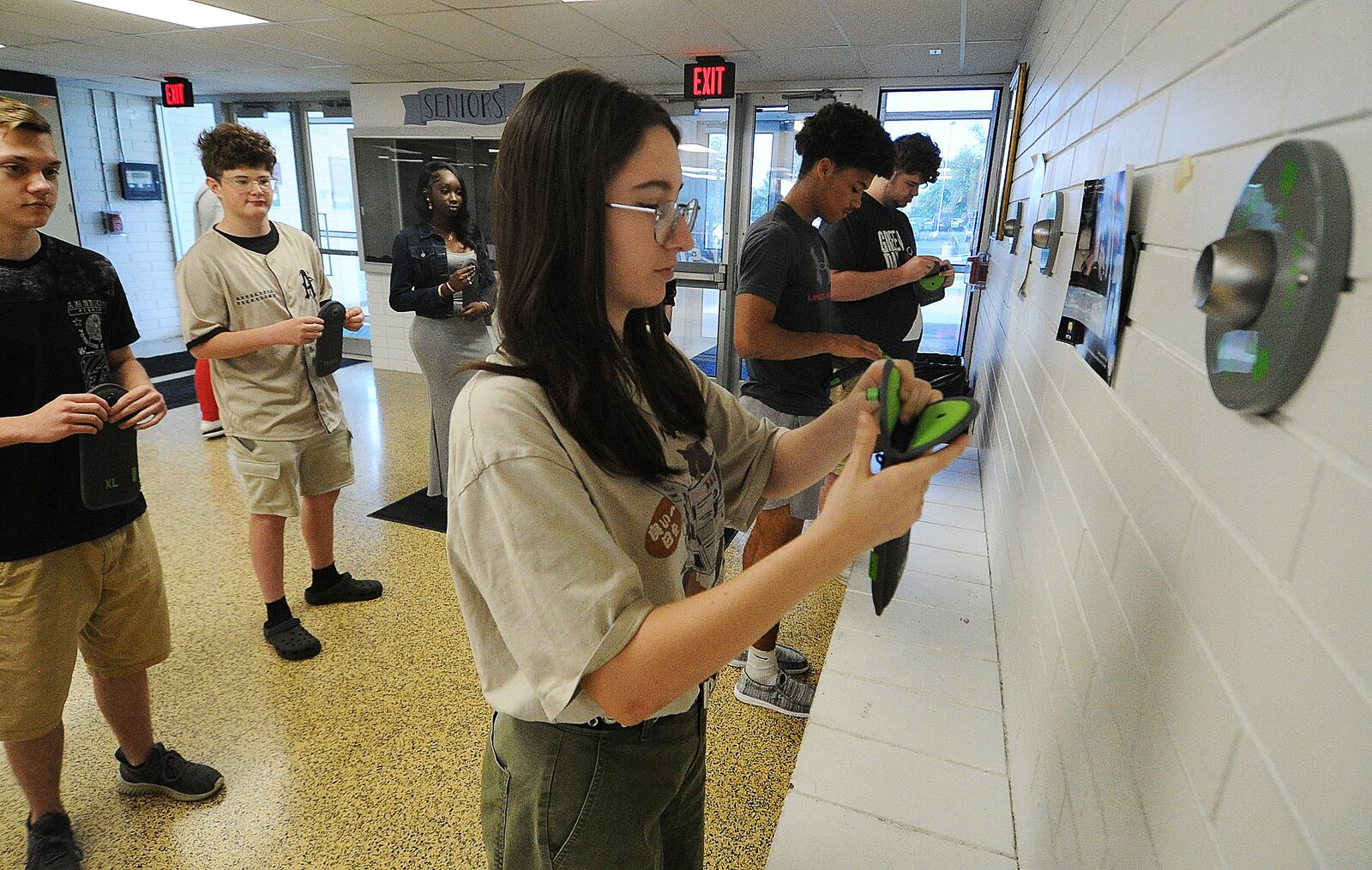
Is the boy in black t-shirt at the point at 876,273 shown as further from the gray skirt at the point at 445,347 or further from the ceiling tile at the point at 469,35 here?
the ceiling tile at the point at 469,35

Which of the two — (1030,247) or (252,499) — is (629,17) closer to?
(1030,247)

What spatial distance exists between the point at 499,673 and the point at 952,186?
5.49 metres

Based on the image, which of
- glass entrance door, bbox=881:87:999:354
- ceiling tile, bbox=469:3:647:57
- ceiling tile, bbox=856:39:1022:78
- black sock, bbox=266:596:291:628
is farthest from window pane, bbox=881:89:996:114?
black sock, bbox=266:596:291:628

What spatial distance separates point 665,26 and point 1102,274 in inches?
141

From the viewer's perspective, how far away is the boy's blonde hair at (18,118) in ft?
4.89

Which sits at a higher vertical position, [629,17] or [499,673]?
[629,17]

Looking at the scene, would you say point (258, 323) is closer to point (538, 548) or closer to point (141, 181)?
point (538, 548)

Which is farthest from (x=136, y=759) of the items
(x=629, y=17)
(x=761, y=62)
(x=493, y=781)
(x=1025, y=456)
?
(x=761, y=62)

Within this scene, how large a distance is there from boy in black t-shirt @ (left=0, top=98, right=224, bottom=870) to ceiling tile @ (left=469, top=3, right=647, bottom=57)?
2.88 meters

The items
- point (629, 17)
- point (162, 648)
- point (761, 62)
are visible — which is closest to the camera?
point (162, 648)

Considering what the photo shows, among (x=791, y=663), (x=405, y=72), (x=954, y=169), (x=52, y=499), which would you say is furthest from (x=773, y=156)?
(x=52, y=499)

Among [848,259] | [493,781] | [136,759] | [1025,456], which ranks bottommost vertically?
[136,759]

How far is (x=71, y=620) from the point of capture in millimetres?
1659

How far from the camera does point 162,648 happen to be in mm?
1904
